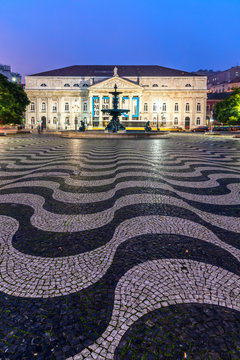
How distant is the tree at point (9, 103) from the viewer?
1201 inches

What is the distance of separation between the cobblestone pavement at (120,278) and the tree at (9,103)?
30.4m

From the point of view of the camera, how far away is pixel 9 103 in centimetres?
3102

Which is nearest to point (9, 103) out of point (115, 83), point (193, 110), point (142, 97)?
point (115, 83)

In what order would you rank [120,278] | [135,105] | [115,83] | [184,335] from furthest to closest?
[135,105]
[115,83]
[120,278]
[184,335]

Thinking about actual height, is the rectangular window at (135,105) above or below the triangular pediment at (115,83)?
below

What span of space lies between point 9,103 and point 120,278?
33.8 m

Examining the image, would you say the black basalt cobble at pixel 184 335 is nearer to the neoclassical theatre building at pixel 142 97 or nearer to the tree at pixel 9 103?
the tree at pixel 9 103

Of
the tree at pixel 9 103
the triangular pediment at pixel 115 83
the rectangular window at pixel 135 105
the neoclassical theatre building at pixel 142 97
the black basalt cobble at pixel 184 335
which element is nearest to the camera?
the black basalt cobble at pixel 184 335

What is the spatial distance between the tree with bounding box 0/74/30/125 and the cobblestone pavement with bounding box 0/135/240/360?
3036 cm

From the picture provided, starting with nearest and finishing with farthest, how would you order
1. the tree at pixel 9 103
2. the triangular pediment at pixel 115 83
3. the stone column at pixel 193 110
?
the tree at pixel 9 103, the triangular pediment at pixel 115 83, the stone column at pixel 193 110

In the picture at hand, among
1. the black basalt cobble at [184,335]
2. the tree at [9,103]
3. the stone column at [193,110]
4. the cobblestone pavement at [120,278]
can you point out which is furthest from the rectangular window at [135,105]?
the black basalt cobble at [184,335]

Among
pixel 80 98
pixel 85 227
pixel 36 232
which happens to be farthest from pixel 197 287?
pixel 80 98

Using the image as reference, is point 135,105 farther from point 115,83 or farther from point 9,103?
point 9,103

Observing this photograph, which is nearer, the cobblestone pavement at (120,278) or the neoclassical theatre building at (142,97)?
the cobblestone pavement at (120,278)
